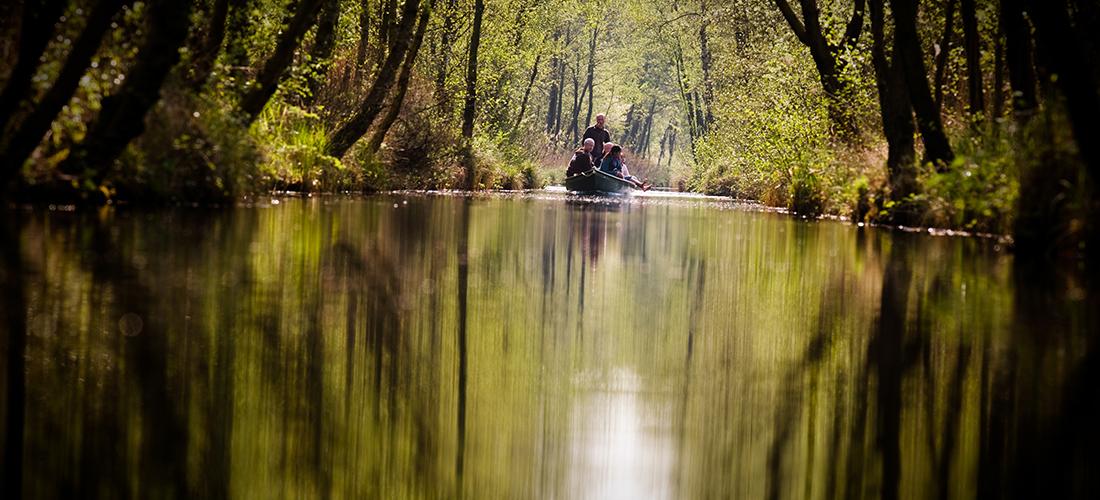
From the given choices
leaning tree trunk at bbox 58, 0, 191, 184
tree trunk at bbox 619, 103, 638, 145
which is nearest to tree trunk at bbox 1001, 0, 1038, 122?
leaning tree trunk at bbox 58, 0, 191, 184

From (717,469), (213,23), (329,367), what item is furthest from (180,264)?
(213,23)

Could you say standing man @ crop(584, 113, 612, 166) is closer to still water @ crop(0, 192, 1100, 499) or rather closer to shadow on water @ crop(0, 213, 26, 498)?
still water @ crop(0, 192, 1100, 499)

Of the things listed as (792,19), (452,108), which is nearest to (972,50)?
(792,19)

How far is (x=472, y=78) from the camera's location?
40906 mm

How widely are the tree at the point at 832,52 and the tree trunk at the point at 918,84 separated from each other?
19.6 feet

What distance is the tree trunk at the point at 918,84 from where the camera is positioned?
19.1 meters

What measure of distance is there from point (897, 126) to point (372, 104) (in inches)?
460

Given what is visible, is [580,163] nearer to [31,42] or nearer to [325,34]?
[325,34]

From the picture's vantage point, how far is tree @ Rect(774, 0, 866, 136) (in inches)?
A: 1029

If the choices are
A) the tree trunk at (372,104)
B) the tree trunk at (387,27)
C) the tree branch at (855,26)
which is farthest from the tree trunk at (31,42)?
the tree trunk at (387,27)

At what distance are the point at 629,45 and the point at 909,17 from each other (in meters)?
79.0

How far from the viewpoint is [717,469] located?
456 cm

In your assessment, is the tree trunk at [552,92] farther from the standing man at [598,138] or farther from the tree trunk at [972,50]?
the tree trunk at [972,50]

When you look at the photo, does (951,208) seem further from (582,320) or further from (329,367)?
(329,367)
